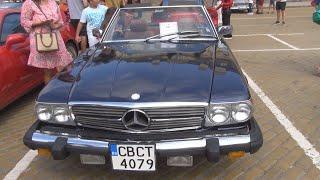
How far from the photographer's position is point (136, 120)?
328cm

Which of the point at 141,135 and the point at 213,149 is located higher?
the point at 141,135

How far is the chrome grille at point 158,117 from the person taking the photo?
3.28 m

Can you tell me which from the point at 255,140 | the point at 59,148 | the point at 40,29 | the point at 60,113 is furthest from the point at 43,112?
the point at 40,29

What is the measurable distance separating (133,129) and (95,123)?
0.33 m

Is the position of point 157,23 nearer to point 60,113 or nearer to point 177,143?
point 60,113

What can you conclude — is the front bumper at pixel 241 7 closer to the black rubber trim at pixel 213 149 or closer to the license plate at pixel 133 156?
the black rubber trim at pixel 213 149

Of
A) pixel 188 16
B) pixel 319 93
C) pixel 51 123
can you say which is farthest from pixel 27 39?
pixel 319 93

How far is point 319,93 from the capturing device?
6.27m

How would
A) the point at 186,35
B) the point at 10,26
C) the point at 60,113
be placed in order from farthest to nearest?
the point at 10,26
the point at 186,35
the point at 60,113

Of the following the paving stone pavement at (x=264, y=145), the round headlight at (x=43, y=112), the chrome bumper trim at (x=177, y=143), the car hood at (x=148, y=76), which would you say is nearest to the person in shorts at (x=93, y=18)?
the paving stone pavement at (x=264, y=145)

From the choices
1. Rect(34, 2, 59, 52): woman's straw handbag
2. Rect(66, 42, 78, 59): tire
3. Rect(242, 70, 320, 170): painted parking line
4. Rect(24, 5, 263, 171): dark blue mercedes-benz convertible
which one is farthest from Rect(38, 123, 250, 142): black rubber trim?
Rect(66, 42, 78, 59): tire

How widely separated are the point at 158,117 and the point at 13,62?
3.12 metres

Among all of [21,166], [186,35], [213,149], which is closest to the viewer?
[213,149]

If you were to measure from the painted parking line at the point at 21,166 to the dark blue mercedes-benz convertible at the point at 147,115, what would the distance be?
627mm
